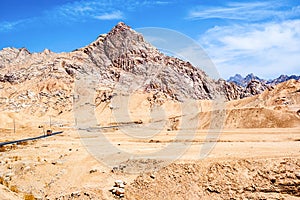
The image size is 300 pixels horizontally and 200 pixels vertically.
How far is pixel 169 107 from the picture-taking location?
83.7m

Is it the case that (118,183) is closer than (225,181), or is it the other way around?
(225,181)

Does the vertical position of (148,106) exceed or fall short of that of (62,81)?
it falls short

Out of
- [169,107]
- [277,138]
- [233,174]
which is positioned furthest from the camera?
[169,107]

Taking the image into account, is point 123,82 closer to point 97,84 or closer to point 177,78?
point 97,84

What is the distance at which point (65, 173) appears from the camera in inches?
697

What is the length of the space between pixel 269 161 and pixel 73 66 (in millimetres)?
95700

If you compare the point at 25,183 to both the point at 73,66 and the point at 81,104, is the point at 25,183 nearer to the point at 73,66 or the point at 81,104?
the point at 81,104

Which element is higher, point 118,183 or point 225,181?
point 225,181

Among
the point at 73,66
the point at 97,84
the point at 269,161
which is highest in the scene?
the point at 73,66

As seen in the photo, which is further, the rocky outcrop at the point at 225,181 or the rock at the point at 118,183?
the rock at the point at 118,183

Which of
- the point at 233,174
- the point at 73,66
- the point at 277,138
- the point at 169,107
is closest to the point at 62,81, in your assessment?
the point at 73,66

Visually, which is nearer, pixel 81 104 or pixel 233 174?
pixel 233 174

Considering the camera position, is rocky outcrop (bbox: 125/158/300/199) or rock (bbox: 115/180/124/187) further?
rock (bbox: 115/180/124/187)

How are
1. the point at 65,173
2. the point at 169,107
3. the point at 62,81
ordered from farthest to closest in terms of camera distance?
the point at 62,81 < the point at 169,107 < the point at 65,173
